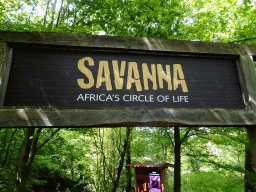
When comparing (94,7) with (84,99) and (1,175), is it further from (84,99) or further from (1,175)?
(1,175)

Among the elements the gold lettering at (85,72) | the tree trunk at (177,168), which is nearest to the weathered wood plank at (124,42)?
the gold lettering at (85,72)

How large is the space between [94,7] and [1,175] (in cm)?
640

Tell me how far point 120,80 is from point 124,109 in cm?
43

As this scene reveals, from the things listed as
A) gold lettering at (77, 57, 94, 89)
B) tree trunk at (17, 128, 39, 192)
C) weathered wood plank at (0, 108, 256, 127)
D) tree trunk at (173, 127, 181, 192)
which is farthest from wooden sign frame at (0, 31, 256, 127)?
tree trunk at (173, 127, 181, 192)

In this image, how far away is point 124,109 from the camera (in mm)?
2211

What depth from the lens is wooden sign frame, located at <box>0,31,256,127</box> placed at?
2.02 meters

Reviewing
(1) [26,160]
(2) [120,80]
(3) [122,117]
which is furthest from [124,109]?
(1) [26,160]

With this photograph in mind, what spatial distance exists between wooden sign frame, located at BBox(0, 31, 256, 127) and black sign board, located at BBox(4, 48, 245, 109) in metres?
0.08

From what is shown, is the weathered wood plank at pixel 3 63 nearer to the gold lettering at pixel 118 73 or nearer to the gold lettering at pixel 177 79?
the gold lettering at pixel 118 73

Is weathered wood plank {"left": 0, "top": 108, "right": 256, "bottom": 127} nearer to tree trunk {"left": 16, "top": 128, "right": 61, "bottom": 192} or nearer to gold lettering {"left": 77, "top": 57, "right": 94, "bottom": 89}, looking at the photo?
gold lettering {"left": 77, "top": 57, "right": 94, "bottom": 89}

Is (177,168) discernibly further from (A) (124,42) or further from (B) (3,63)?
(B) (3,63)

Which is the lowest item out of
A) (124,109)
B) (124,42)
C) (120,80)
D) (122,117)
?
(122,117)

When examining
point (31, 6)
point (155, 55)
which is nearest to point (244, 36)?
point (155, 55)

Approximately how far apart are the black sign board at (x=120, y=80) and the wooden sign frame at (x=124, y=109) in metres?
0.08
